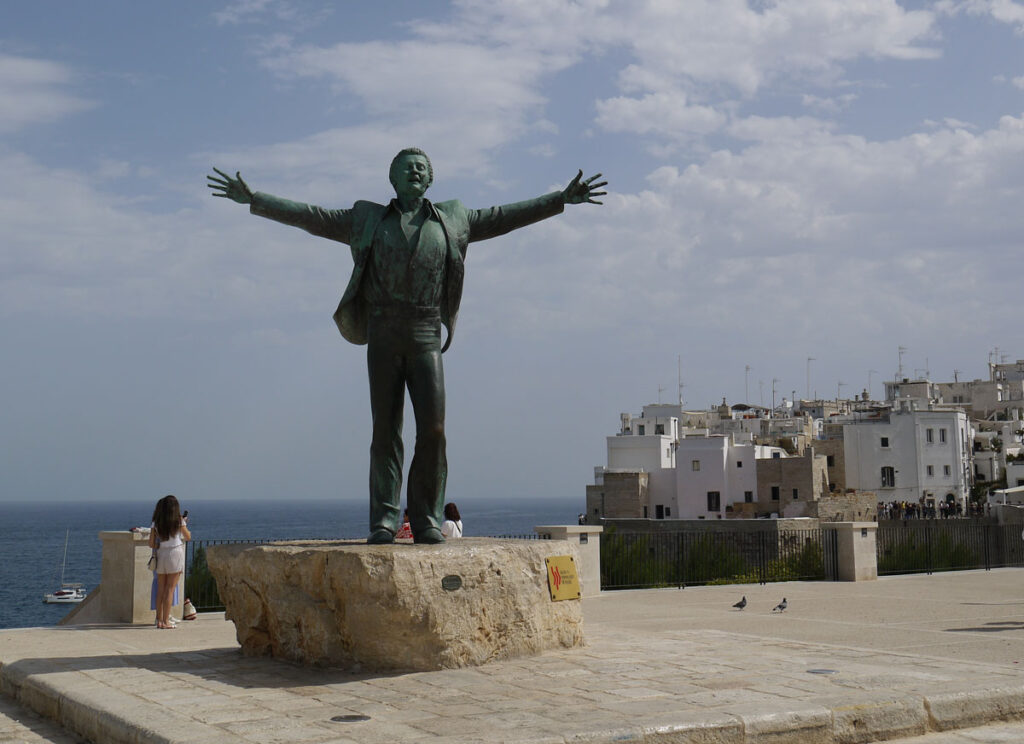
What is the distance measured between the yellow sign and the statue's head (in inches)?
115

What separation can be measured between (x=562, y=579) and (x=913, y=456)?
64939 mm

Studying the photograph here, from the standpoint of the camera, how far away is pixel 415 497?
7957 mm

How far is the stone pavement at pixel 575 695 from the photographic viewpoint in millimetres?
5250

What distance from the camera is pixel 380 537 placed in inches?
302

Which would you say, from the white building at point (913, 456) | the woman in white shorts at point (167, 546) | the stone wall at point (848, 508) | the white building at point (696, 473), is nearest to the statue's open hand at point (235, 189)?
the woman in white shorts at point (167, 546)

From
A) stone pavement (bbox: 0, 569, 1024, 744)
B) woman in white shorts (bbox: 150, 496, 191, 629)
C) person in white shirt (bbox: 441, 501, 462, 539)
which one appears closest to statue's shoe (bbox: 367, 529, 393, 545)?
stone pavement (bbox: 0, 569, 1024, 744)

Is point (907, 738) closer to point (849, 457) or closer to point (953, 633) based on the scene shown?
point (953, 633)

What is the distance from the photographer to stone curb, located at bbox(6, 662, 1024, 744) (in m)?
5.10

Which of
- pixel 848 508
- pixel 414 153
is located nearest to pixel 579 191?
pixel 414 153

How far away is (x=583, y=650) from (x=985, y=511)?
57.7m

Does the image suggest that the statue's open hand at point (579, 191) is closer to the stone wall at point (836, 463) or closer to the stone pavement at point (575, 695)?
the stone pavement at point (575, 695)

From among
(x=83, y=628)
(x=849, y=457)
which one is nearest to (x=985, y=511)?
→ (x=849, y=457)

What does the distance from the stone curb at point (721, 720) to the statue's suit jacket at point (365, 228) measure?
3161 millimetres

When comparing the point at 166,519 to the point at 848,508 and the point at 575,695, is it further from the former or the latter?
the point at 848,508
